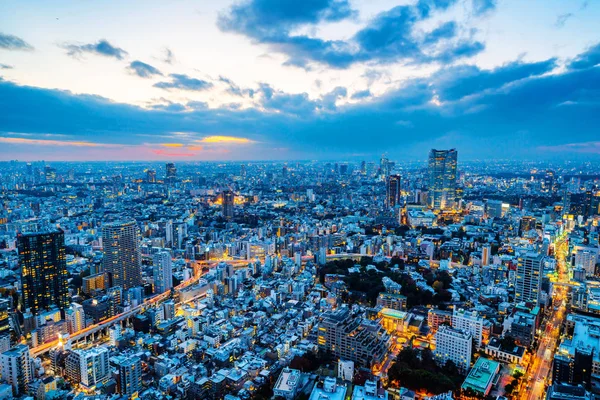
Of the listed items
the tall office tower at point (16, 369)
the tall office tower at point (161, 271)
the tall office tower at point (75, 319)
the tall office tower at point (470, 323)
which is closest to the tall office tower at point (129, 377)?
the tall office tower at point (16, 369)

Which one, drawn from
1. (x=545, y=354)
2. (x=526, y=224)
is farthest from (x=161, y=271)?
(x=526, y=224)

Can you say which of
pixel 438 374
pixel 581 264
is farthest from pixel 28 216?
pixel 581 264

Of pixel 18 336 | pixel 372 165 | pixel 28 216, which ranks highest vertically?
pixel 372 165

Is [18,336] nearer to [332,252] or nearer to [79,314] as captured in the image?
[79,314]

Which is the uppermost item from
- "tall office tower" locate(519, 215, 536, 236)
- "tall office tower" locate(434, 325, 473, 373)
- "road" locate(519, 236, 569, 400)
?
"tall office tower" locate(519, 215, 536, 236)

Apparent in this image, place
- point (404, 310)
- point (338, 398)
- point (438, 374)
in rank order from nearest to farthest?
point (338, 398) < point (438, 374) < point (404, 310)

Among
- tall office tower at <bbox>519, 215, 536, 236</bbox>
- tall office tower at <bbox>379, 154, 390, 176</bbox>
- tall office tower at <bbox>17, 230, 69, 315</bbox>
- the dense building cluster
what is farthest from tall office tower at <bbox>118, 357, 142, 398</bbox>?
tall office tower at <bbox>379, 154, 390, 176</bbox>

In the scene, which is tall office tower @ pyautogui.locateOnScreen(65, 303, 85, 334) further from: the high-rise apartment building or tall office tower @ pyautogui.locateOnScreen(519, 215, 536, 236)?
tall office tower @ pyautogui.locateOnScreen(519, 215, 536, 236)
